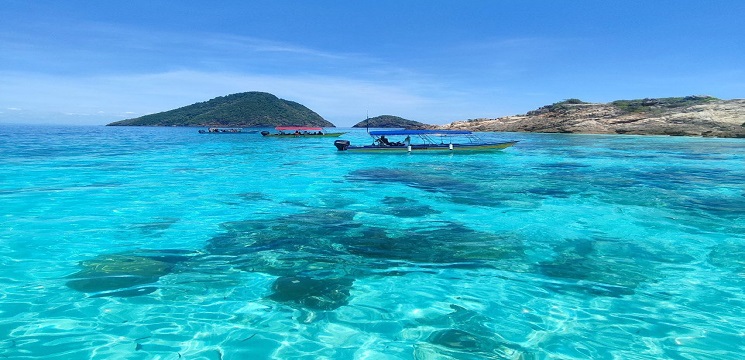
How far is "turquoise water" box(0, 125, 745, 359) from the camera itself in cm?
702

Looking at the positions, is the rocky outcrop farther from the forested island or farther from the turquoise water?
the turquoise water

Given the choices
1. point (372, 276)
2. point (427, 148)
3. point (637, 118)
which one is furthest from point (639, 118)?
point (372, 276)

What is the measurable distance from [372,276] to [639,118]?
111 m

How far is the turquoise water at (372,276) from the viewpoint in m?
7.02

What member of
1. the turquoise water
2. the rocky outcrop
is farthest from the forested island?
the turquoise water

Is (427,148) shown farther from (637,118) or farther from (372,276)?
(637,118)

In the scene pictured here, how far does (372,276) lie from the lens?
31.9 ft

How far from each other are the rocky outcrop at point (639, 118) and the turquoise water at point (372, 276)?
268ft

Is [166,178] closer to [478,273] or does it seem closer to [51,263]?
[51,263]

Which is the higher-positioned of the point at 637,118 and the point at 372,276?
the point at 637,118

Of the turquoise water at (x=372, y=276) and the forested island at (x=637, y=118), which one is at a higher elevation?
the forested island at (x=637, y=118)

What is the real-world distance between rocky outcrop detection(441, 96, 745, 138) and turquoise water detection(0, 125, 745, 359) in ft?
268

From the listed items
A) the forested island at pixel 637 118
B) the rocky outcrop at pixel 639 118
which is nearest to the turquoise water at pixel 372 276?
the forested island at pixel 637 118

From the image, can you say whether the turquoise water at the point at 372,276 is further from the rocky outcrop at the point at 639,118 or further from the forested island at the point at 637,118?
the rocky outcrop at the point at 639,118
